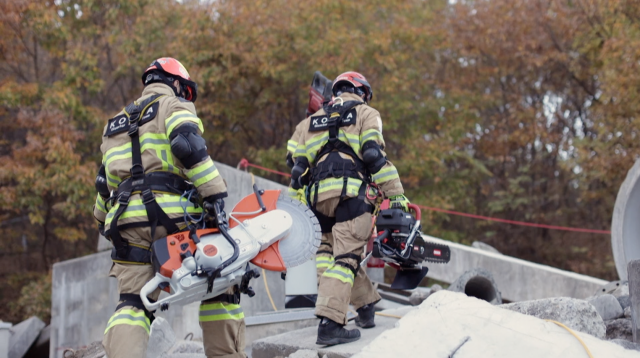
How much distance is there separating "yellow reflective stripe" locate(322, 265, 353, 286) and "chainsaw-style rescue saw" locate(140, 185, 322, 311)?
1.74 ft

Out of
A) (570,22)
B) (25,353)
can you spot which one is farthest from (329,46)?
(25,353)

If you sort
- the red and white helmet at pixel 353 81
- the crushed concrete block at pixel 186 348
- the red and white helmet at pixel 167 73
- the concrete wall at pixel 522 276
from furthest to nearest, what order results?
1. the concrete wall at pixel 522 276
2. the crushed concrete block at pixel 186 348
3. the red and white helmet at pixel 353 81
4. the red and white helmet at pixel 167 73

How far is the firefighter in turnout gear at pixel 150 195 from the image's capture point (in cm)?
358

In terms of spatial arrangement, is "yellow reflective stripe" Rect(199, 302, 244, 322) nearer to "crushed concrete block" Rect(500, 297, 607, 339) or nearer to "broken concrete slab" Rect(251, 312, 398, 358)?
"broken concrete slab" Rect(251, 312, 398, 358)

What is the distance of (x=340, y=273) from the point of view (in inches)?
175

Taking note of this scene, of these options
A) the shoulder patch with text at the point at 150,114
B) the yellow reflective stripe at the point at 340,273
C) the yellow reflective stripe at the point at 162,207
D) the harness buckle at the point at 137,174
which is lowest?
the yellow reflective stripe at the point at 340,273

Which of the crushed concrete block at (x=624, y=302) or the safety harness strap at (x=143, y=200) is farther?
the crushed concrete block at (x=624, y=302)

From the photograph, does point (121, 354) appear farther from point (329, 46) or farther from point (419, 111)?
point (419, 111)

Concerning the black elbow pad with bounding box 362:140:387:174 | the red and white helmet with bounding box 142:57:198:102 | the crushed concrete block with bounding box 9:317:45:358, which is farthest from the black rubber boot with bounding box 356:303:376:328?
the crushed concrete block with bounding box 9:317:45:358

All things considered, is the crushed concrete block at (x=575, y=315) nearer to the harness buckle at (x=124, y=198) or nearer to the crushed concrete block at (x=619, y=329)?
the crushed concrete block at (x=619, y=329)

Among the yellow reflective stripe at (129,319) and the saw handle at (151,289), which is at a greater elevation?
the saw handle at (151,289)

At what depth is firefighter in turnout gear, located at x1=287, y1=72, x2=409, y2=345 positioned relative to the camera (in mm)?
4410

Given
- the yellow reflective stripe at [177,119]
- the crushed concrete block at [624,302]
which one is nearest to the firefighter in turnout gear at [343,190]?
the yellow reflective stripe at [177,119]

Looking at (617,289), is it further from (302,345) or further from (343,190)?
(302,345)
